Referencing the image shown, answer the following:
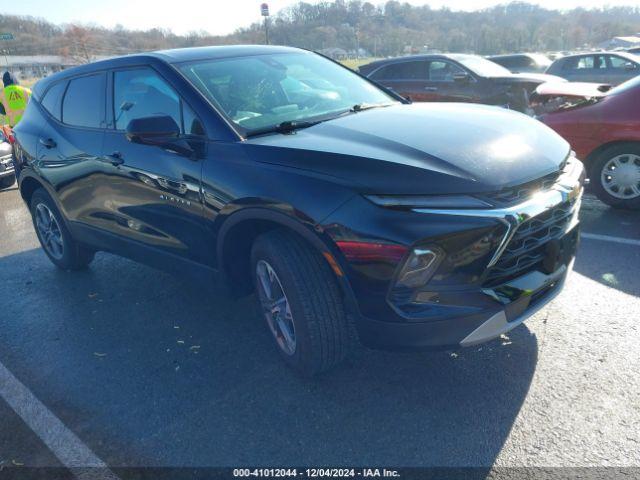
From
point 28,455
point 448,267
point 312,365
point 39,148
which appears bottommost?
point 28,455

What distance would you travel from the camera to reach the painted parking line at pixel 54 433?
243 centimetres

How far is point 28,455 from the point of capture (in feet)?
8.41

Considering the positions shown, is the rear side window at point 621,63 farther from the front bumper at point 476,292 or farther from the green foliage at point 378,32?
the front bumper at point 476,292

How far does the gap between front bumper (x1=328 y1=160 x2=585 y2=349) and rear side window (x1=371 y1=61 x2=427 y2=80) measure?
27.7 ft

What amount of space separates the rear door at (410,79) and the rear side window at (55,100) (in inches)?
277

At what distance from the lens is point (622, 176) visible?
5316mm

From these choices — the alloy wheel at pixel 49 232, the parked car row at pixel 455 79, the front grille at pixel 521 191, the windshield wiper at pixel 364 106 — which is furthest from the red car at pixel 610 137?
the alloy wheel at pixel 49 232

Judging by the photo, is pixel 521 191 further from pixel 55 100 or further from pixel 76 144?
pixel 55 100

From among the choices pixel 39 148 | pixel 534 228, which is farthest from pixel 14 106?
pixel 534 228

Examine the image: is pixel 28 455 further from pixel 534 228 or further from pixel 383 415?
pixel 534 228

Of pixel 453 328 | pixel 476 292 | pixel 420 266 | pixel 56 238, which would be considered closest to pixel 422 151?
pixel 420 266

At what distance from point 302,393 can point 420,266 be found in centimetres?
107

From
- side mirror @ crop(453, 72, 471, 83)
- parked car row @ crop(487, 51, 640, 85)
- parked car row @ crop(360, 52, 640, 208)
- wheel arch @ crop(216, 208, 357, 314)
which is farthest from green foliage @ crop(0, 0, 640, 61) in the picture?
wheel arch @ crop(216, 208, 357, 314)

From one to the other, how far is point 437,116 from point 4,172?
27.2 ft
